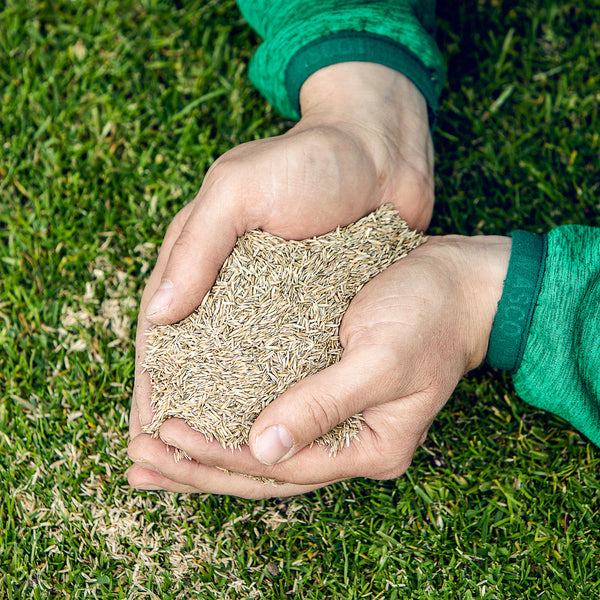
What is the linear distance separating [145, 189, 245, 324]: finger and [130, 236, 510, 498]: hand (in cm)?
47

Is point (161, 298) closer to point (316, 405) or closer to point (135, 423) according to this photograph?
point (135, 423)

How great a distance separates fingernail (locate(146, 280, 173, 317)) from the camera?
2.54 m

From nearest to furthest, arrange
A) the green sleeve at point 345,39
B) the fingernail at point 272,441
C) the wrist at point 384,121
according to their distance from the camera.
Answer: the fingernail at point 272,441
the wrist at point 384,121
the green sleeve at point 345,39

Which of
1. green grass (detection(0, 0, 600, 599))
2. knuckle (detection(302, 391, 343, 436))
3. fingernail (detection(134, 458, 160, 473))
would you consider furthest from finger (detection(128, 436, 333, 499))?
knuckle (detection(302, 391, 343, 436))

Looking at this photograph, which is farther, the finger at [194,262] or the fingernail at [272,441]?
the finger at [194,262]

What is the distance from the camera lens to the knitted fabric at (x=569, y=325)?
2.55m

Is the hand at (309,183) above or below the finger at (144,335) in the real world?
above

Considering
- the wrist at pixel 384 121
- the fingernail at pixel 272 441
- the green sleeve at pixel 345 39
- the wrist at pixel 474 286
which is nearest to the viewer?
the fingernail at pixel 272 441

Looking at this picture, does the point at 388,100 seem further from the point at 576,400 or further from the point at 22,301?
the point at 22,301

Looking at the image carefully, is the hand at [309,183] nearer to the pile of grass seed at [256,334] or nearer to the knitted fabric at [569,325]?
the pile of grass seed at [256,334]

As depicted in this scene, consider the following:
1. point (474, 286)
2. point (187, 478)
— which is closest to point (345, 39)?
point (474, 286)

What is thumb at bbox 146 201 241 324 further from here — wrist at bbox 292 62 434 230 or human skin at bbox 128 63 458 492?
wrist at bbox 292 62 434 230

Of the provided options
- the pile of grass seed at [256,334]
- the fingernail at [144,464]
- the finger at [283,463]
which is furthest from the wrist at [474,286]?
the fingernail at [144,464]

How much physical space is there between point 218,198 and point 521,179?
185 centimetres
